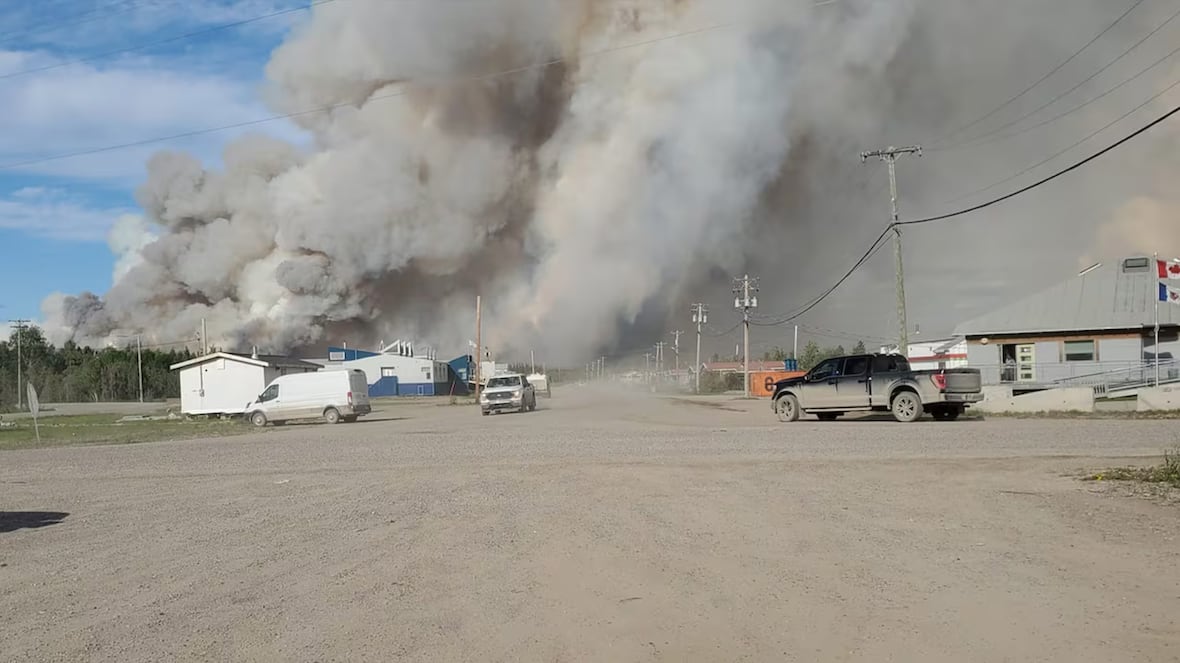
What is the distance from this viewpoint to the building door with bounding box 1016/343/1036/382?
39869mm

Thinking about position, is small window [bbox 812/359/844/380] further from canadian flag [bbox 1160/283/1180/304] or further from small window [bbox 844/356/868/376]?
canadian flag [bbox 1160/283/1180/304]

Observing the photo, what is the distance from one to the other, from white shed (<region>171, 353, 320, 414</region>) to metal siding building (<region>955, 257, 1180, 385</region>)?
33.7 m

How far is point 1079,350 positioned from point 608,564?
1552 inches

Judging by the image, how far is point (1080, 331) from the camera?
40375mm

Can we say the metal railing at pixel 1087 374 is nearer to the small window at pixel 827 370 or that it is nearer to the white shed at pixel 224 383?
the small window at pixel 827 370

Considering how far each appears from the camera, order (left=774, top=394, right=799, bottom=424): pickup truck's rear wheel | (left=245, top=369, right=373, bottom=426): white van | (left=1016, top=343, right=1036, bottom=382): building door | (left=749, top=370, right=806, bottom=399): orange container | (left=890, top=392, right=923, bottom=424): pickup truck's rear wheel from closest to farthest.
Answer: (left=890, top=392, right=923, bottom=424): pickup truck's rear wheel < (left=774, top=394, right=799, bottom=424): pickup truck's rear wheel < (left=245, top=369, right=373, bottom=426): white van < (left=1016, top=343, right=1036, bottom=382): building door < (left=749, top=370, right=806, bottom=399): orange container

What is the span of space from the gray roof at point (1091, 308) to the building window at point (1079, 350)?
0.73m

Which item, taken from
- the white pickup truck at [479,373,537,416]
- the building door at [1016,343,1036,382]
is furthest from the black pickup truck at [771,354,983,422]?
the building door at [1016,343,1036,382]

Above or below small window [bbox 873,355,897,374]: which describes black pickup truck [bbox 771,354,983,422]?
below

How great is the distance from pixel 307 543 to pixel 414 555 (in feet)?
4.41

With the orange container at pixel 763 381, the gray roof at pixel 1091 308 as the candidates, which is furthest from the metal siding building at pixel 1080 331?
the orange container at pixel 763 381

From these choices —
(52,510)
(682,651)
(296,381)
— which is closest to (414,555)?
(682,651)

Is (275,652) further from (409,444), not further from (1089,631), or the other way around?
(409,444)

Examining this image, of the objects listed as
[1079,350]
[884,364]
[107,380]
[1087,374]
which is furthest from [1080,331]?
[107,380]
